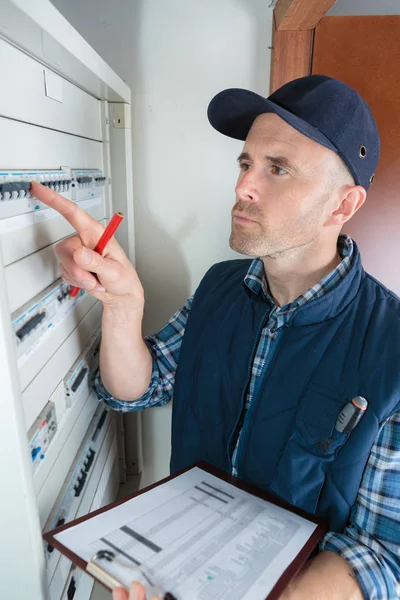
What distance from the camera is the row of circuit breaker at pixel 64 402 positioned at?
77 cm

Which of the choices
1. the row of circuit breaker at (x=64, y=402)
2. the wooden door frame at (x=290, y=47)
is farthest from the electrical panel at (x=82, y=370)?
the wooden door frame at (x=290, y=47)

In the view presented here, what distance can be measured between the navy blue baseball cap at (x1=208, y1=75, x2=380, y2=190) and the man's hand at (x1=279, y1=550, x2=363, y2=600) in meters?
0.85

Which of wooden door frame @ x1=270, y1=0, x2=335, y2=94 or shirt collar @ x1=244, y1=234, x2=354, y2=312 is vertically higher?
wooden door frame @ x1=270, y1=0, x2=335, y2=94

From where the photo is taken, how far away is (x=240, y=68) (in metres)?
1.38

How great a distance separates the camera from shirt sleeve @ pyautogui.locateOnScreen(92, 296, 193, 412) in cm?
117

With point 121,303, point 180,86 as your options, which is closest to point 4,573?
point 121,303

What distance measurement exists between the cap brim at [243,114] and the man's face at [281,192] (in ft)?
0.09

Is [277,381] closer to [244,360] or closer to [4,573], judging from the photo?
[244,360]

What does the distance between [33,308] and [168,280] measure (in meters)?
0.86

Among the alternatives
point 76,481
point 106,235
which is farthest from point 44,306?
point 76,481

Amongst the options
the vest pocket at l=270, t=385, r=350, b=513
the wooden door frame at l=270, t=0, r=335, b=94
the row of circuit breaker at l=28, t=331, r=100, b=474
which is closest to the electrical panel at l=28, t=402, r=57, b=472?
the row of circuit breaker at l=28, t=331, r=100, b=474

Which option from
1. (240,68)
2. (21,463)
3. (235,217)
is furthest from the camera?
(240,68)

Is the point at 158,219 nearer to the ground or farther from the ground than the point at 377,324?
farther from the ground

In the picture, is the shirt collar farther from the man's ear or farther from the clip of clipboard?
the clip of clipboard
